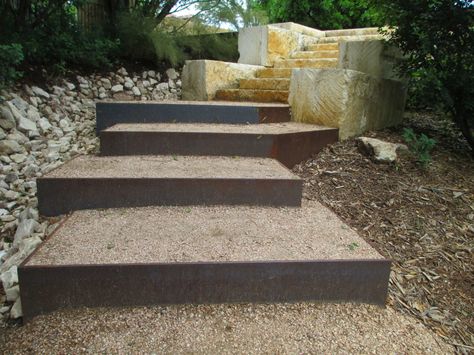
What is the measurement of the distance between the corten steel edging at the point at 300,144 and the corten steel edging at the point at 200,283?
123 centimetres

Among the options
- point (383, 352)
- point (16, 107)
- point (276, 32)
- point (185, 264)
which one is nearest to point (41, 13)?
point (16, 107)

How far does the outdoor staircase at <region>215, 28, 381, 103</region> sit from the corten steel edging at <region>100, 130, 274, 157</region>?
1.26m

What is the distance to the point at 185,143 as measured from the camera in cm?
244

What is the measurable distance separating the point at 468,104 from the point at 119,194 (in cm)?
272

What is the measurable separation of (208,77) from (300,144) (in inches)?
68.8

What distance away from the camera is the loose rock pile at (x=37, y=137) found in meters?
1.71

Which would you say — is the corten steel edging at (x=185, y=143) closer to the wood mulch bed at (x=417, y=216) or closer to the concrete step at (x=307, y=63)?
the wood mulch bed at (x=417, y=216)

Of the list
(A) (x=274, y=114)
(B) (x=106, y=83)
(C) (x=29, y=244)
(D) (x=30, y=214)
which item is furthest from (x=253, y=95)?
(C) (x=29, y=244)

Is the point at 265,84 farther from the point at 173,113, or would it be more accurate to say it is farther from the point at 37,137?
the point at 37,137

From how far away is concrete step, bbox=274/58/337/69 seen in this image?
12.5 ft

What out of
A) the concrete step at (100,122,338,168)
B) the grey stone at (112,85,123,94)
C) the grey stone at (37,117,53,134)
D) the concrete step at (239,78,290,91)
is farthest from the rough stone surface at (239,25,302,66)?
the grey stone at (37,117,53,134)

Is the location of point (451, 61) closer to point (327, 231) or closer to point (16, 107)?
point (327, 231)

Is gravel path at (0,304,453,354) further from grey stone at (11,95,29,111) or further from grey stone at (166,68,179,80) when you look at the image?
grey stone at (166,68,179,80)

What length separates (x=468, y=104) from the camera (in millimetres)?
2736
